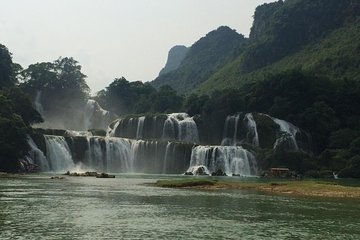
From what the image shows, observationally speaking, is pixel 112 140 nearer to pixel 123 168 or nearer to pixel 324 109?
pixel 123 168

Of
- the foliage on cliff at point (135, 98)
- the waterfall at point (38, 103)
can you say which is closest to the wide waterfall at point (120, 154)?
the foliage on cliff at point (135, 98)

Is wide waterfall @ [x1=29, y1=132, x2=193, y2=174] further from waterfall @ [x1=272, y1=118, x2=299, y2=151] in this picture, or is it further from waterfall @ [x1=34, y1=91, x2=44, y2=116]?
waterfall @ [x1=34, y1=91, x2=44, y2=116]

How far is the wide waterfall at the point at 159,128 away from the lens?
10525 cm

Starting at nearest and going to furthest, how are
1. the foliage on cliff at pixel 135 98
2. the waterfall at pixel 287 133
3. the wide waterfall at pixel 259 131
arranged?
the waterfall at pixel 287 133 → the wide waterfall at pixel 259 131 → the foliage on cliff at pixel 135 98

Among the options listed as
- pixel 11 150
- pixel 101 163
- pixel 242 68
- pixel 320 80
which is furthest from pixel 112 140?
pixel 242 68

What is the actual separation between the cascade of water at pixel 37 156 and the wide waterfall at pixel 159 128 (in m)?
28.2

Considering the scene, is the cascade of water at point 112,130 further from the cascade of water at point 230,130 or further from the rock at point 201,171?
the rock at point 201,171

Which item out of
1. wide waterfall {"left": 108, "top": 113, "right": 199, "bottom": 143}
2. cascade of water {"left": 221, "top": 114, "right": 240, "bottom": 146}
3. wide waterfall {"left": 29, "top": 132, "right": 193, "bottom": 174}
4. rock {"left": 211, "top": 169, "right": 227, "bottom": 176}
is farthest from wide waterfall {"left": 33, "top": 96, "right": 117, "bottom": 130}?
rock {"left": 211, "top": 169, "right": 227, "bottom": 176}

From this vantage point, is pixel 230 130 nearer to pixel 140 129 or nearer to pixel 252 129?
pixel 252 129

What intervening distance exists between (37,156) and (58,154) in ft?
16.5

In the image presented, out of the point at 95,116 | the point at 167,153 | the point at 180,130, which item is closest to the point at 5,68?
the point at 95,116

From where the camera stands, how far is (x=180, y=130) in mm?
105812

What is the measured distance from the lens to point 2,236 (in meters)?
20.2

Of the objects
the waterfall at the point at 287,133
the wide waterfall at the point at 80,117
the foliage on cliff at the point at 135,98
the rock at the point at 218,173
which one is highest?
the foliage on cliff at the point at 135,98
